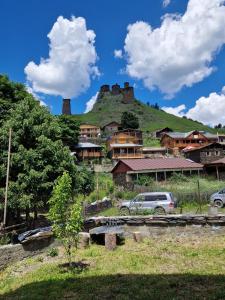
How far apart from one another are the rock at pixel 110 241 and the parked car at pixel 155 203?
682cm

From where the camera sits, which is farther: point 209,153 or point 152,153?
point 152,153

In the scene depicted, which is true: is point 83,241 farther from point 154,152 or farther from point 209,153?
point 154,152

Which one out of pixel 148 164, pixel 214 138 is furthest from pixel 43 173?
pixel 214 138

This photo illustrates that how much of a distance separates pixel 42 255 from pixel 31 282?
3485 millimetres

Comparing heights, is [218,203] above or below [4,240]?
above

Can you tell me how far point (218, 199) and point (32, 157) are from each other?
14138mm

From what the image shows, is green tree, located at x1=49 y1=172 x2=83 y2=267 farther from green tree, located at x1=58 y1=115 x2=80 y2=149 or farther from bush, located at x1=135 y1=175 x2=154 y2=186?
green tree, located at x1=58 y1=115 x2=80 y2=149

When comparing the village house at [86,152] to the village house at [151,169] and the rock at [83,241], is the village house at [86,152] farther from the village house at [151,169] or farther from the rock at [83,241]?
the rock at [83,241]

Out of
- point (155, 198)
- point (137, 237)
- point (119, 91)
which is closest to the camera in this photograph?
point (137, 237)

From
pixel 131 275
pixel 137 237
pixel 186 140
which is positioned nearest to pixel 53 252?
pixel 137 237

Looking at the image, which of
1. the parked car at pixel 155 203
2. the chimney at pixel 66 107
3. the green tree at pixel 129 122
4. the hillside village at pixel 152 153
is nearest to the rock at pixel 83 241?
the parked car at pixel 155 203

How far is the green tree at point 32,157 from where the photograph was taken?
1631 centimetres

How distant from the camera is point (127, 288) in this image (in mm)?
8945

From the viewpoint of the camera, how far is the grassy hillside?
400 ft
